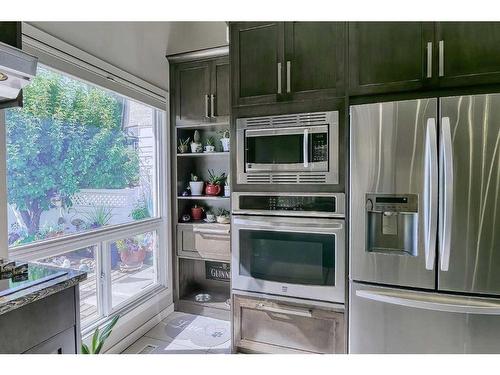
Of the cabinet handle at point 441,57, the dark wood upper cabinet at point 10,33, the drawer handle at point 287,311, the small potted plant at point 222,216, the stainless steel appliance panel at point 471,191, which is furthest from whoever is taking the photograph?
the small potted plant at point 222,216

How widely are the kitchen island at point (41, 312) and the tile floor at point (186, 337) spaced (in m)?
1.22

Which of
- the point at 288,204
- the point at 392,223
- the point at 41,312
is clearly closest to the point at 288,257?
the point at 288,204

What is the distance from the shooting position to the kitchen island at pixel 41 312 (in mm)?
877

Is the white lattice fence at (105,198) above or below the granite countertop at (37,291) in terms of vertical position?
above

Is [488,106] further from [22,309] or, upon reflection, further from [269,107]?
[22,309]

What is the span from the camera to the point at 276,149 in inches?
71.7

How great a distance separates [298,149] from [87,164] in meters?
1.44

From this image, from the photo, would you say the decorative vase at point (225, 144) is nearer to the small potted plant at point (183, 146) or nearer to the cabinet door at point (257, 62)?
the small potted plant at point (183, 146)

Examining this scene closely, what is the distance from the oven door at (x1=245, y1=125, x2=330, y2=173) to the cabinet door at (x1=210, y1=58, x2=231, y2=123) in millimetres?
770

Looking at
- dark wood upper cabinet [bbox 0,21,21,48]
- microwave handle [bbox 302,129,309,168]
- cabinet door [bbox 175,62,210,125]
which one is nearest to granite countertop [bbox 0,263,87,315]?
dark wood upper cabinet [bbox 0,21,21,48]

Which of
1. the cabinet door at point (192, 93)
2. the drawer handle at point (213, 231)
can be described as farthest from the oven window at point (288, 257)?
the cabinet door at point (192, 93)

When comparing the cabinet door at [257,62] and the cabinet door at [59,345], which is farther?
the cabinet door at [257,62]

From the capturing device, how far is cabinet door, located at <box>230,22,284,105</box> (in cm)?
183

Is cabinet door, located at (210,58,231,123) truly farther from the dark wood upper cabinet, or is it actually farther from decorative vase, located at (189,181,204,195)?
the dark wood upper cabinet
